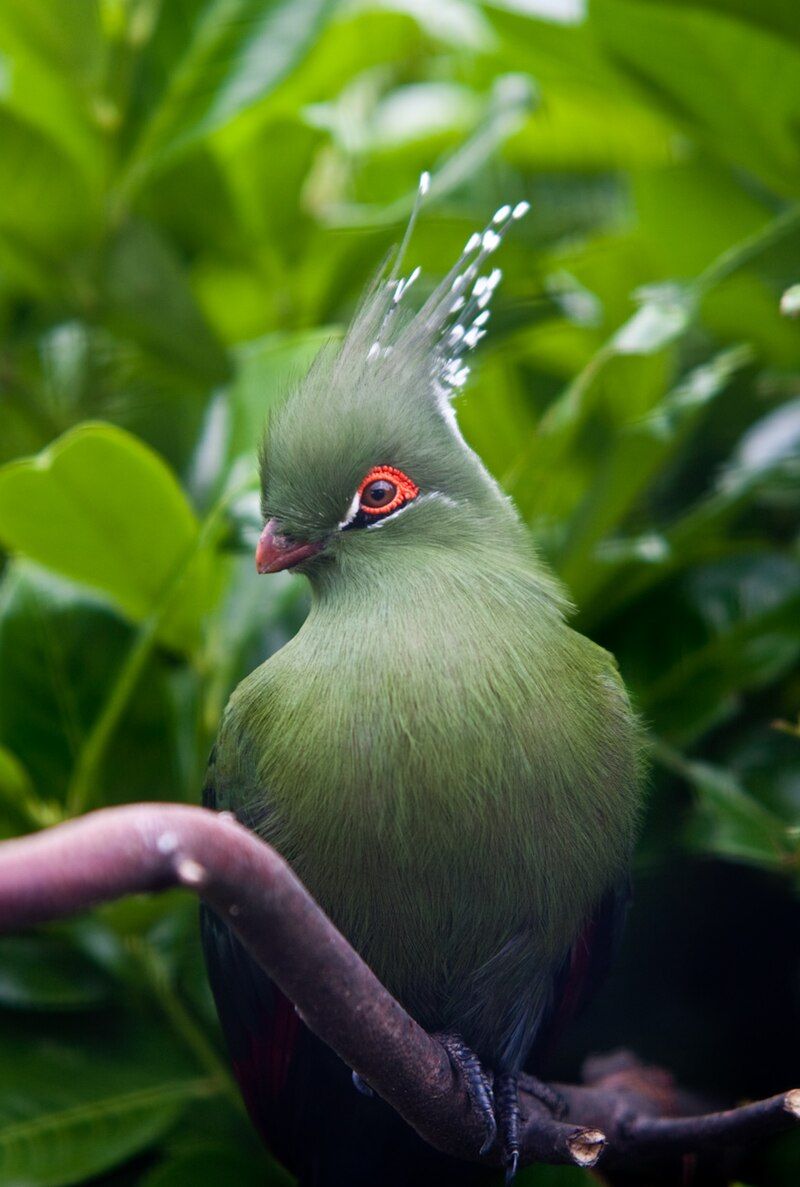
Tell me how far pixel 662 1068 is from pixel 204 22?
1.58 metres

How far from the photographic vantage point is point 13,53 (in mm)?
Answer: 1846

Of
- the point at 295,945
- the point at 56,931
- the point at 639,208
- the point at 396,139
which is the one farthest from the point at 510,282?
the point at 295,945

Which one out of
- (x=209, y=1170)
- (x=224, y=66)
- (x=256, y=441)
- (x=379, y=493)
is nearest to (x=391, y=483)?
(x=379, y=493)

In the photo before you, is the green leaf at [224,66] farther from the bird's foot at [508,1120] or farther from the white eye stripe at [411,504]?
the bird's foot at [508,1120]

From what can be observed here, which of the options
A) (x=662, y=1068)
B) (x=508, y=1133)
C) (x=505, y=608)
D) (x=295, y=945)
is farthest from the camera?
(x=662, y=1068)

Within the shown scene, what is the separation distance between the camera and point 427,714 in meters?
1.03

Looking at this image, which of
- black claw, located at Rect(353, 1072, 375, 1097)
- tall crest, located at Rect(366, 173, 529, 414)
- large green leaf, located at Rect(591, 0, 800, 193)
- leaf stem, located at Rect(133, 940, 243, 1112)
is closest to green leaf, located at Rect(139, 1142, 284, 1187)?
leaf stem, located at Rect(133, 940, 243, 1112)

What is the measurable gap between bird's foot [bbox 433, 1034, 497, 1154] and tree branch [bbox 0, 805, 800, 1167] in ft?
0.04

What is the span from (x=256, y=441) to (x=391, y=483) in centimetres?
42

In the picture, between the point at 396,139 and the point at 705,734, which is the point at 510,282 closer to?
the point at 396,139

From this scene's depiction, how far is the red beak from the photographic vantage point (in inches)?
42.9

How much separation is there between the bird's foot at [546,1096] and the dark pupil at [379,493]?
626 mm

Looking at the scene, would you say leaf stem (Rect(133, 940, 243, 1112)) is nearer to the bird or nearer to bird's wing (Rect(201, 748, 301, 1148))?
bird's wing (Rect(201, 748, 301, 1148))

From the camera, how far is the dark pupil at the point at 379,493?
43.4 inches
